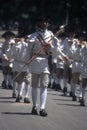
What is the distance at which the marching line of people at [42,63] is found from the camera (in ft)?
31.6

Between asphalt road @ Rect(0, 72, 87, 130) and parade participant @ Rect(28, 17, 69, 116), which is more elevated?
parade participant @ Rect(28, 17, 69, 116)

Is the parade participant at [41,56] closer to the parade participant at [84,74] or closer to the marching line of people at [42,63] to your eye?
the marching line of people at [42,63]

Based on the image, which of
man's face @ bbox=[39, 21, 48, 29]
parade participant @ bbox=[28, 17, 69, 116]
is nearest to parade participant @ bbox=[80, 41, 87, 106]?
parade participant @ bbox=[28, 17, 69, 116]

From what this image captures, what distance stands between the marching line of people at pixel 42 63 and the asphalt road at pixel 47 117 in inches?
13.0

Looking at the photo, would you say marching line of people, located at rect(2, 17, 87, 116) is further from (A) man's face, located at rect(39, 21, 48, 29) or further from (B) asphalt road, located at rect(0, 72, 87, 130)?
(B) asphalt road, located at rect(0, 72, 87, 130)

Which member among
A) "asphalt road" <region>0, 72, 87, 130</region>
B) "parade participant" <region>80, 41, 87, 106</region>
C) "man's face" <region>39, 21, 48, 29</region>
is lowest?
"asphalt road" <region>0, 72, 87, 130</region>

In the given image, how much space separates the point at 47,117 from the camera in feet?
30.9

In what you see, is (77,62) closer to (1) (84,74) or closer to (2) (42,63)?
(1) (84,74)

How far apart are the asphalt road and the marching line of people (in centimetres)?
33

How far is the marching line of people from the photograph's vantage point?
31.6 ft

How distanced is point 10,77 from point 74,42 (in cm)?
321

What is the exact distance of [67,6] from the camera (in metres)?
6.18

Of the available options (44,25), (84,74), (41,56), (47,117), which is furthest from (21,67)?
(47,117)

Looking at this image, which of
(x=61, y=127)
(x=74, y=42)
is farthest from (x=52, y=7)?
(x=74, y=42)
